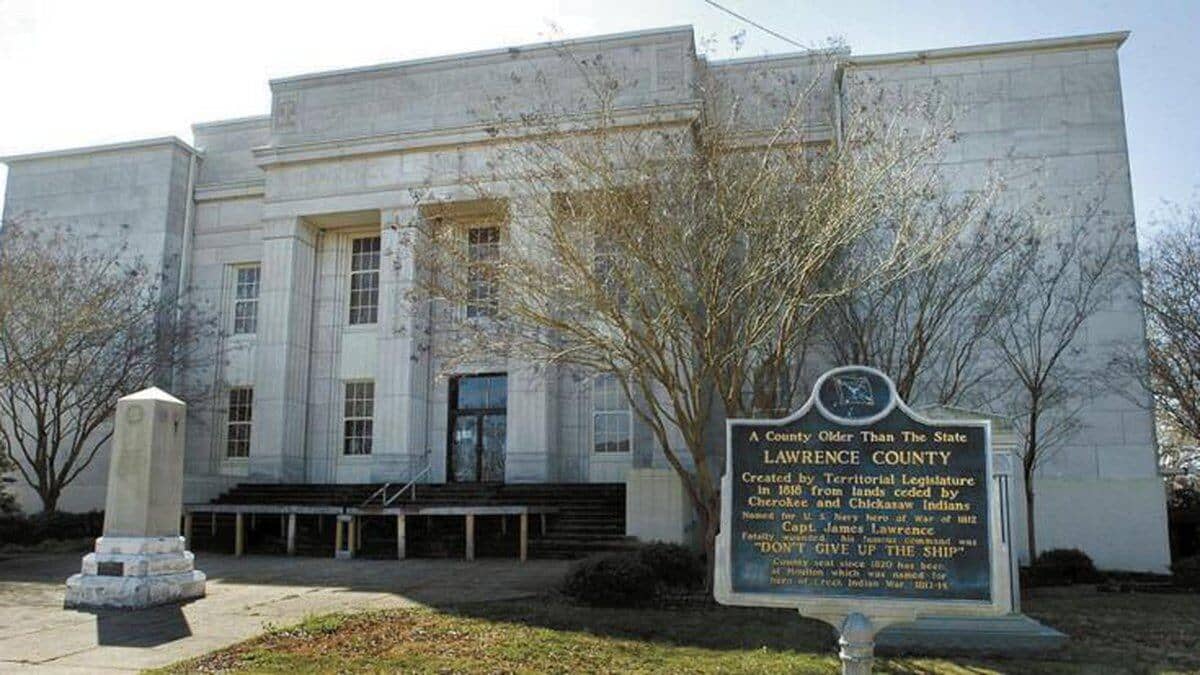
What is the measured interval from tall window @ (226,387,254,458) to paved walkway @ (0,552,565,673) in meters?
8.49

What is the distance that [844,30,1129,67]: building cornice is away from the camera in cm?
2177

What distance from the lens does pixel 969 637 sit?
31.6 feet

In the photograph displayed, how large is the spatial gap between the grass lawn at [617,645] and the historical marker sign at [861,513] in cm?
234

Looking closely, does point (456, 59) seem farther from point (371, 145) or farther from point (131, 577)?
point (131, 577)

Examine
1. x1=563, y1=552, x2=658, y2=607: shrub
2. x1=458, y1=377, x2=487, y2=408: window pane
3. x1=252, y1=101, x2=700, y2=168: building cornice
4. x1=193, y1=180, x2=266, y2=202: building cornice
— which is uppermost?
x1=252, y1=101, x2=700, y2=168: building cornice

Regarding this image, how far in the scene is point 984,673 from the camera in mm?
8391

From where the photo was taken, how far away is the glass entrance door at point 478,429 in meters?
26.5

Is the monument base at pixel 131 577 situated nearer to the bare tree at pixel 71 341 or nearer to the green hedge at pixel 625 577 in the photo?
the green hedge at pixel 625 577

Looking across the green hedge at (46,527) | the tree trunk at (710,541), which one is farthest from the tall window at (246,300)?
the tree trunk at (710,541)

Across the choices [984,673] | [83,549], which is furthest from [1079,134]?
[83,549]

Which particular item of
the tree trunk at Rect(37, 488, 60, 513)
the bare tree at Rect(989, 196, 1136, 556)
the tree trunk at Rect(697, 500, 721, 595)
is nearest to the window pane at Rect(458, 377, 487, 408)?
the tree trunk at Rect(37, 488, 60, 513)

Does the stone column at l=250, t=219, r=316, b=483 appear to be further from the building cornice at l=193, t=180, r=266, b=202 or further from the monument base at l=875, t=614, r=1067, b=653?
the monument base at l=875, t=614, r=1067, b=653

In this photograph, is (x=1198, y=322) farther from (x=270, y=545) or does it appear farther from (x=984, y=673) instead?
(x=270, y=545)

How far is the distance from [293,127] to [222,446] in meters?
9.60
